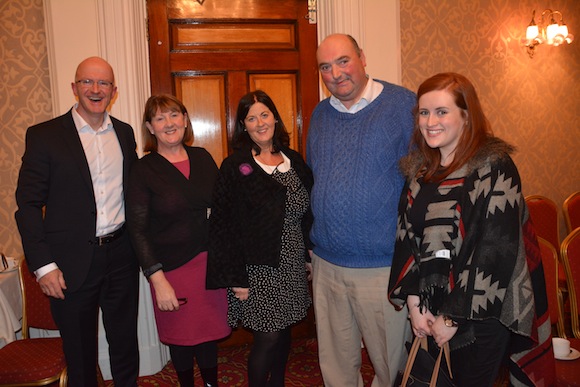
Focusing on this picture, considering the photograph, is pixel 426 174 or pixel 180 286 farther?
pixel 180 286

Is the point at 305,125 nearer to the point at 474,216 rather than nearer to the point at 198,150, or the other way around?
the point at 198,150

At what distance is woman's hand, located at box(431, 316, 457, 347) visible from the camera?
5.49ft

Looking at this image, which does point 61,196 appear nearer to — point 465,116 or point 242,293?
point 242,293

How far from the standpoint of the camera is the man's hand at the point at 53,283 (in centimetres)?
210

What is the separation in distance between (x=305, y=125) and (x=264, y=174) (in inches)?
48.9

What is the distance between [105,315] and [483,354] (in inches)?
68.3

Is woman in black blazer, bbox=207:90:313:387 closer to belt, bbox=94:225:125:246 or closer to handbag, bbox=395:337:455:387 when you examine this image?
belt, bbox=94:225:125:246

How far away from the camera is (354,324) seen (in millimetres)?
2221

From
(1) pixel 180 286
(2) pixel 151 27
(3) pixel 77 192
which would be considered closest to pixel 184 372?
(1) pixel 180 286

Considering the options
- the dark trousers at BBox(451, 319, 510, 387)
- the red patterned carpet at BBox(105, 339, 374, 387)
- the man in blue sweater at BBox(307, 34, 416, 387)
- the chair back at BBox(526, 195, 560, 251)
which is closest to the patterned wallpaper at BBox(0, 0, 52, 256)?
the red patterned carpet at BBox(105, 339, 374, 387)

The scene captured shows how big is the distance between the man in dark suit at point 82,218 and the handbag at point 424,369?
1.41 m

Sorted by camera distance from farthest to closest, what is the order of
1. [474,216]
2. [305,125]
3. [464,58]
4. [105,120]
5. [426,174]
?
[464,58] < [305,125] < [105,120] < [426,174] < [474,216]

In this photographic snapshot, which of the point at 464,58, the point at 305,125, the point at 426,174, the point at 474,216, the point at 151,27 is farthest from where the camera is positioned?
the point at 464,58

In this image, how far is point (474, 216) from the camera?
1633mm
